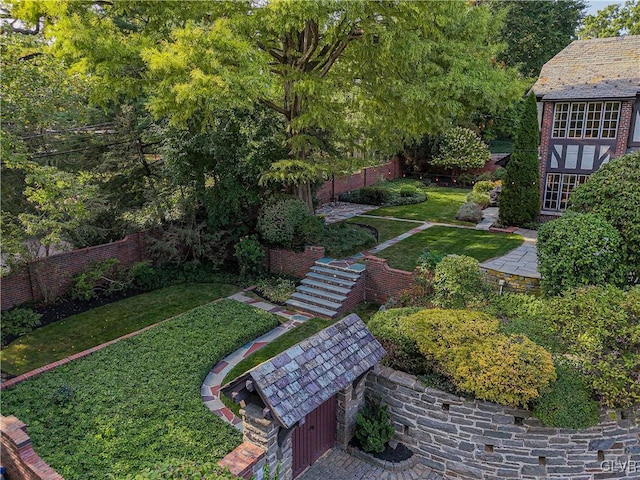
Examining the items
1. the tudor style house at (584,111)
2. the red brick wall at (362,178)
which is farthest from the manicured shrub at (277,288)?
the tudor style house at (584,111)

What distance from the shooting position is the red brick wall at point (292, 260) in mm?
15008

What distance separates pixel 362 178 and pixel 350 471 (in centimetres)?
2291

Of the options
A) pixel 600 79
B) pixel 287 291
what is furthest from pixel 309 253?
pixel 600 79

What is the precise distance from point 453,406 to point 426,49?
32.4 ft

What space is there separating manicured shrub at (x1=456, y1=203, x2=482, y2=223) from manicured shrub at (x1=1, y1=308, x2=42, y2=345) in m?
17.3

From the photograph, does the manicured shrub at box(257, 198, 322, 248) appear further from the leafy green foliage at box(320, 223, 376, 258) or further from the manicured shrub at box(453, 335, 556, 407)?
the manicured shrub at box(453, 335, 556, 407)

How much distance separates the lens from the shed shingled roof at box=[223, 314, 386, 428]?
648 cm

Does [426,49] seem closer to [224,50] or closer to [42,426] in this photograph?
[224,50]

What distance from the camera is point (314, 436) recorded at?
7.95 metres

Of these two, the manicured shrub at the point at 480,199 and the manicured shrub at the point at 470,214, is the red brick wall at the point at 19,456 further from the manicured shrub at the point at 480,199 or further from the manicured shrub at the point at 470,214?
the manicured shrub at the point at 480,199

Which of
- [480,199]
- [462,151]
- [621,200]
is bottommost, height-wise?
[480,199]

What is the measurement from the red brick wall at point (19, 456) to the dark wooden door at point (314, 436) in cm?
359

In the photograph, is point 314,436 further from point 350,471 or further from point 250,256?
point 250,256

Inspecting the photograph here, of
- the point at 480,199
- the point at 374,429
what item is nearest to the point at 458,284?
the point at 374,429
